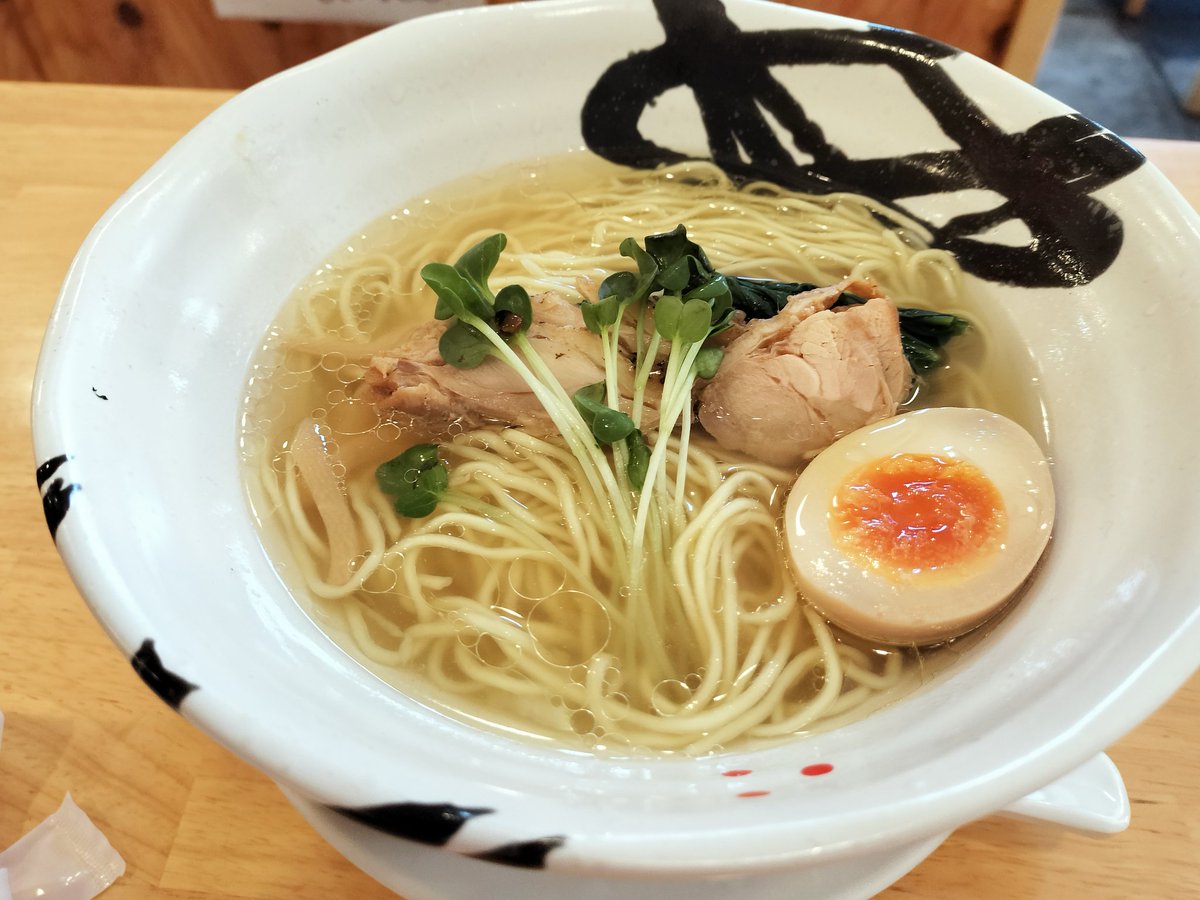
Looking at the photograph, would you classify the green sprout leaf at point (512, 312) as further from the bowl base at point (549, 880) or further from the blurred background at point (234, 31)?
the blurred background at point (234, 31)

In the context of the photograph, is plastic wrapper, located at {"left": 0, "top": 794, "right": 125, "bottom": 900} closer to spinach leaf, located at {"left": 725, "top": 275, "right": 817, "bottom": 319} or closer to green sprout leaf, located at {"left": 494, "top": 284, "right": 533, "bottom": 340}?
green sprout leaf, located at {"left": 494, "top": 284, "right": 533, "bottom": 340}

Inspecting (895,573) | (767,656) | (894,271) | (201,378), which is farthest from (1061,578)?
(201,378)

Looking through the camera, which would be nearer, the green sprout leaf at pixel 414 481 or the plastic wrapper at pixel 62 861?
the plastic wrapper at pixel 62 861

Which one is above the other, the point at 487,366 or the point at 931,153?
the point at 931,153

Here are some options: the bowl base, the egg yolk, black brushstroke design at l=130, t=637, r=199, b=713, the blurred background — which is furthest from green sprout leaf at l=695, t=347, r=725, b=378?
the blurred background

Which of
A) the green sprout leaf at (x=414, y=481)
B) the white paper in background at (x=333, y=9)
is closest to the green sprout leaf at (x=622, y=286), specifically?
the green sprout leaf at (x=414, y=481)

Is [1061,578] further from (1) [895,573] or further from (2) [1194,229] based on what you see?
(2) [1194,229]
